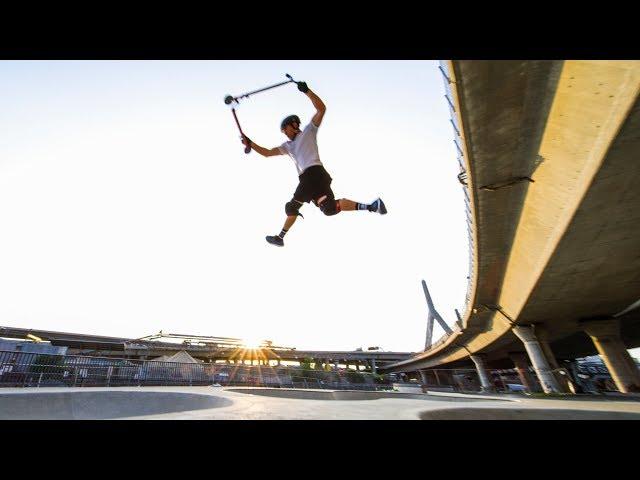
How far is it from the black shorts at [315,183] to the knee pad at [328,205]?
0.08 m

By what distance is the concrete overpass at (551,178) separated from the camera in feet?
21.7

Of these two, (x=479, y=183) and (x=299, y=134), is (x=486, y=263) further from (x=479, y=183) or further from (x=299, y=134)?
(x=299, y=134)

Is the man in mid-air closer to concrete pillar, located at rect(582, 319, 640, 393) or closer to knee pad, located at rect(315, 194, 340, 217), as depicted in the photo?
knee pad, located at rect(315, 194, 340, 217)

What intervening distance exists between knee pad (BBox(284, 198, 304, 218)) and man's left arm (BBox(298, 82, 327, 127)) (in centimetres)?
164

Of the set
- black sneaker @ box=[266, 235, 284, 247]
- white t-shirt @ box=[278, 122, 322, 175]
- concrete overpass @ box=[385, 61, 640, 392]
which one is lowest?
black sneaker @ box=[266, 235, 284, 247]

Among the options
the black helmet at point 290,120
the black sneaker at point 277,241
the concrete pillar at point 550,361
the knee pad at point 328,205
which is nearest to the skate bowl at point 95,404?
the black sneaker at point 277,241

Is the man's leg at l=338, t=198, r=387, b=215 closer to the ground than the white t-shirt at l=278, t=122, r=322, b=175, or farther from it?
closer to the ground

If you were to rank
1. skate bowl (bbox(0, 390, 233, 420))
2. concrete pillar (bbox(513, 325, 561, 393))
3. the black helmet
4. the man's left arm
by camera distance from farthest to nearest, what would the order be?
concrete pillar (bbox(513, 325, 561, 393))
skate bowl (bbox(0, 390, 233, 420))
the black helmet
the man's left arm

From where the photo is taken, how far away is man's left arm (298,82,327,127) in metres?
5.47

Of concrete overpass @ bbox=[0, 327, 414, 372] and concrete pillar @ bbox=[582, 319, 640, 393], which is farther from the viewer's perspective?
concrete overpass @ bbox=[0, 327, 414, 372]

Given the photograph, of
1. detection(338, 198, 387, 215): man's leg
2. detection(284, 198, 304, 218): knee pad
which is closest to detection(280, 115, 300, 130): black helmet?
detection(284, 198, 304, 218): knee pad
